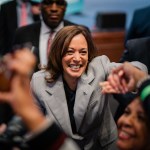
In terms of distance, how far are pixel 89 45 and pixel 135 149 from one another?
3.14 feet

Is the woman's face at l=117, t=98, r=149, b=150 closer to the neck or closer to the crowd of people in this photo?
the crowd of people

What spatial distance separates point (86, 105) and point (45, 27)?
1.20 meters

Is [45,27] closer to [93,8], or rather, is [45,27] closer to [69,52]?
[69,52]

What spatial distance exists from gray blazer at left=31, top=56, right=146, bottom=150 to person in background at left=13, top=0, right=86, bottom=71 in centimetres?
93

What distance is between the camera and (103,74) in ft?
6.48

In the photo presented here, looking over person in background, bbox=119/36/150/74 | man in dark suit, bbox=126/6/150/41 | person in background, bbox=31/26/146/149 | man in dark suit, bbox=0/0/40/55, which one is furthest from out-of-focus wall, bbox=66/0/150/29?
person in background, bbox=31/26/146/149

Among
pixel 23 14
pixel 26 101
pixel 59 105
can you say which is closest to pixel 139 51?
pixel 59 105

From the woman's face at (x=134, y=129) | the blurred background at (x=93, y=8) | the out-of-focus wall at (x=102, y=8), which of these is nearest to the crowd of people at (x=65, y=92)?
the woman's face at (x=134, y=129)

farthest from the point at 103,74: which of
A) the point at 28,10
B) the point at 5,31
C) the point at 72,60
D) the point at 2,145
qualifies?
the point at 28,10

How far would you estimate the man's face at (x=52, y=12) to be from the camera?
298cm

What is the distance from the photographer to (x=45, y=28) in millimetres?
2982

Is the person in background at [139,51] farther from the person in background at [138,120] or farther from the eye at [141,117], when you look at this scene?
the eye at [141,117]

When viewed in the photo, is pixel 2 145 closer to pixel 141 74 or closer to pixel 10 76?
pixel 10 76

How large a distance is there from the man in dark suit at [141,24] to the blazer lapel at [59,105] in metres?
1.04
